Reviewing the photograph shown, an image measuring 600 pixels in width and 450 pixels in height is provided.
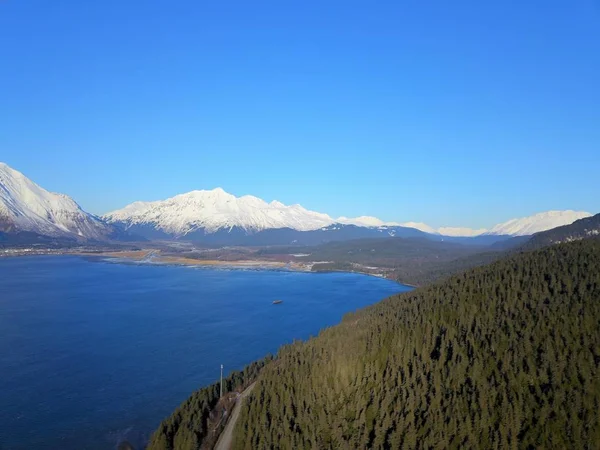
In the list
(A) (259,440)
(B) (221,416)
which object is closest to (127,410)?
(B) (221,416)

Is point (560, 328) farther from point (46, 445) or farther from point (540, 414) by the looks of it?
point (46, 445)

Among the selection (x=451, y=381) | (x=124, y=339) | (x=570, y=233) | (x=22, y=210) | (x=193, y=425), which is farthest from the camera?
(x=22, y=210)

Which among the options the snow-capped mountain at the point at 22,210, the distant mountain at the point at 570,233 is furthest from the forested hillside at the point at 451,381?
the snow-capped mountain at the point at 22,210

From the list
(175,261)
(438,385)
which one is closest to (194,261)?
(175,261)

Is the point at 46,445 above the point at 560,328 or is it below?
below

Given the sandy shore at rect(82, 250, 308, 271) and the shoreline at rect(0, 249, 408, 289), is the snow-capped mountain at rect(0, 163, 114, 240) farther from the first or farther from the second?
the sandy shore at rect(82, 250, 308, 271)

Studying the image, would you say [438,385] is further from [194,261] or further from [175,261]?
[175,261]

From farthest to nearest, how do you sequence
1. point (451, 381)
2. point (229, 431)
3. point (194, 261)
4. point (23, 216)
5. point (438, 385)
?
1. point (23, 216)
2. point (194, 261)
3. point (229, 431)
4. point (451, 381)
5. point (438, 385)
